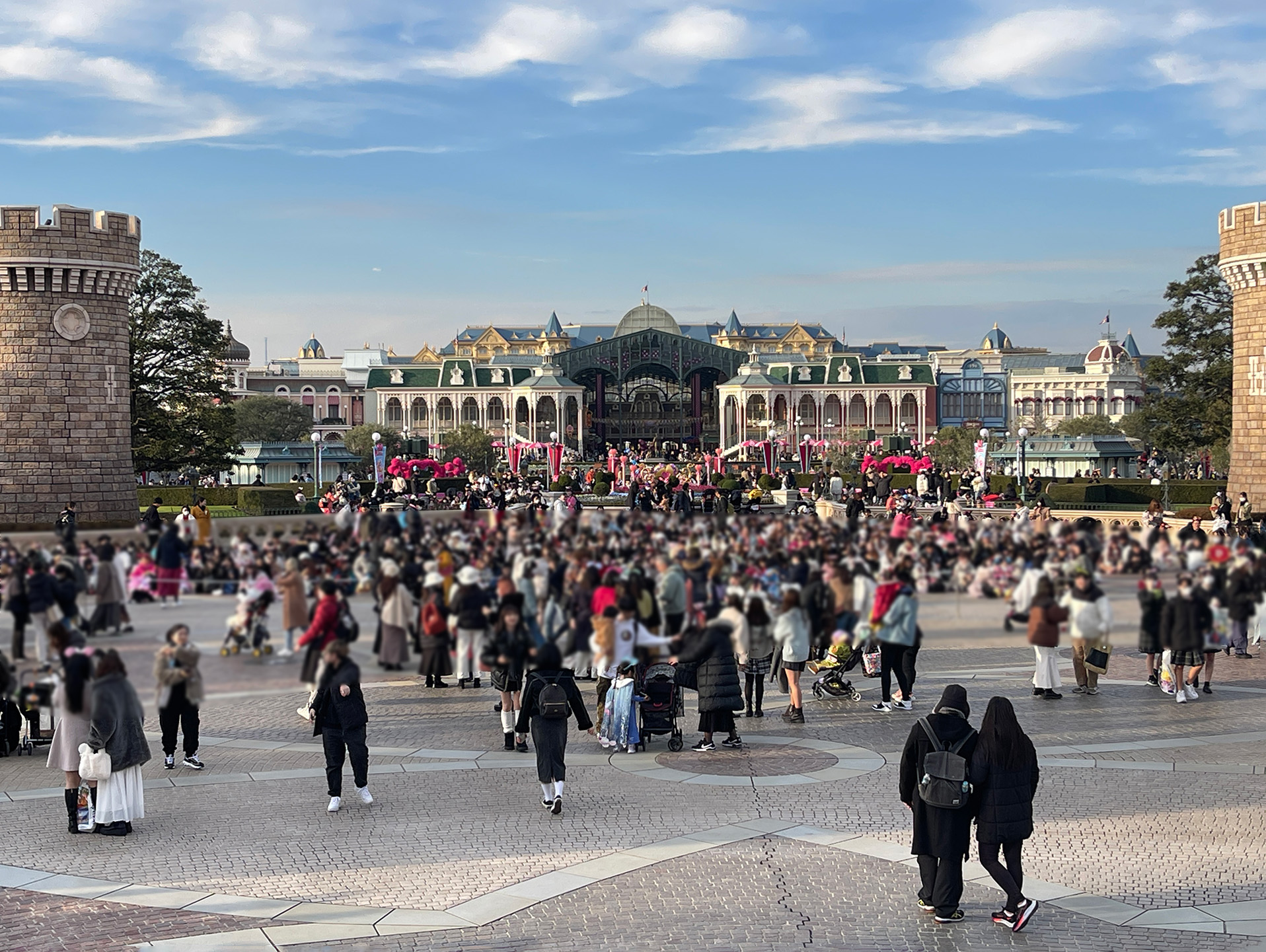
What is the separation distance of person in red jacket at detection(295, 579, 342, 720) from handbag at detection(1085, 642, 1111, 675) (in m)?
12.9

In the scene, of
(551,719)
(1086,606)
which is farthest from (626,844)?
(1086,606)

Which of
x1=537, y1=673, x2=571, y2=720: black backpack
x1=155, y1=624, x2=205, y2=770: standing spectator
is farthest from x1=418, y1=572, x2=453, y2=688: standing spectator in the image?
x1=537, y1=673, x2=571, y2=720: black backpack

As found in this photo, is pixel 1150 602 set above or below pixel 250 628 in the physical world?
above

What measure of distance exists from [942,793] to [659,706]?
6.27m

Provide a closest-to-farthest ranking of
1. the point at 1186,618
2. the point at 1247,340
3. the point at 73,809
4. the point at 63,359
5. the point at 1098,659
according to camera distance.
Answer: the point at 1186,618 < the point at 73,809 < the point at 1098,659 < the point at 63,359 < the point at 1247,340

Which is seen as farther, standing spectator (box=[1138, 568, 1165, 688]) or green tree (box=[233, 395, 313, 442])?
green tree (box=[233, 395, 313, 442])

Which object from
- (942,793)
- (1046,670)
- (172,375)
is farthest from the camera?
(172,375)

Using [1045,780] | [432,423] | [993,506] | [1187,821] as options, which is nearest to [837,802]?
[1045,780]

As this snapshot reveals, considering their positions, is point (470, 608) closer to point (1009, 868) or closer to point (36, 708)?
point (1009, 868)

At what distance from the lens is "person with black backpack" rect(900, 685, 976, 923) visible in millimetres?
10273

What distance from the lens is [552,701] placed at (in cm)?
1230

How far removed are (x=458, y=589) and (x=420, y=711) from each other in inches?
409

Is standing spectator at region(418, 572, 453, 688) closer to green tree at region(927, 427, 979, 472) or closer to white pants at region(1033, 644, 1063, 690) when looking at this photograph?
white pants at region(1033, 644, 1063, 690)

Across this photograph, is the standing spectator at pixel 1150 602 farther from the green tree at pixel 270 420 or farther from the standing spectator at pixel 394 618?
the green tree at pixel 270 420
